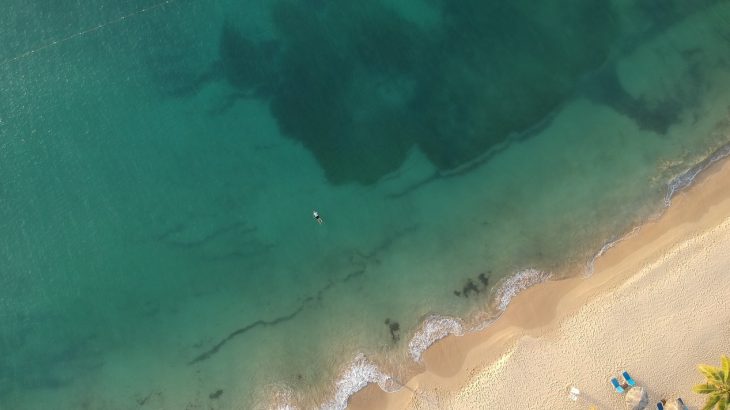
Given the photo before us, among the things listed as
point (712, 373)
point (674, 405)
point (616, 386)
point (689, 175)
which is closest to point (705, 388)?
point (712, 373)

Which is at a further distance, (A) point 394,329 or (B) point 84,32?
(B) point 84,32

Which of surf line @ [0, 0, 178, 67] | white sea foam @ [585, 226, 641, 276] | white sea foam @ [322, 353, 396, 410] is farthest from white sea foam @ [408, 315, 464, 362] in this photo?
surf line @ [0, 0, 178, 67]

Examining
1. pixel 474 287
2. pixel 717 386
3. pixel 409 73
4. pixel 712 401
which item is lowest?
pixel 474 287

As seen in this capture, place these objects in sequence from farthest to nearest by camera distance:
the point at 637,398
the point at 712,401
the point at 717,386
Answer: the point at 637,398 → the point at 717,386 → the point at 712,401

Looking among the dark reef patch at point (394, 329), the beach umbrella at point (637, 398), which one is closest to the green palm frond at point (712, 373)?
the beach umbrella at point (637, 398)

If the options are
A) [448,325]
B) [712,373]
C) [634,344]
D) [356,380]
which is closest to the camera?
[712,373]

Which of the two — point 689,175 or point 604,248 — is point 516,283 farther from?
point 689,175

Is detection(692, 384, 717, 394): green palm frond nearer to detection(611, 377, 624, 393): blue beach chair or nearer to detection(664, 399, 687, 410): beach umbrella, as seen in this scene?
detection(664, 399, 687, 410): beach umbrella
